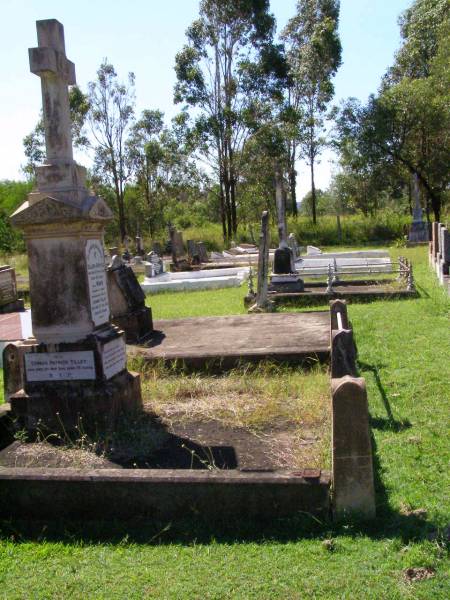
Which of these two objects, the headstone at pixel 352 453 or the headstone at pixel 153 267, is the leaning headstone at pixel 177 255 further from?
the headstone at pixel 352 453

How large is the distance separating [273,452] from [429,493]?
1.16 meters

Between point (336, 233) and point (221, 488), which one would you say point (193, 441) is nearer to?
point (221, 488)

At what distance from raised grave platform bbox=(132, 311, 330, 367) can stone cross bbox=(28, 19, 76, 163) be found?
2.82 meters

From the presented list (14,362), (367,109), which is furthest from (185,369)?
(367,109)

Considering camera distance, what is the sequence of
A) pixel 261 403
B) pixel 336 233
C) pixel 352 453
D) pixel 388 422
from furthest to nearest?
pixel 336 233 → pixel 261 403 → pixel 388 422 → pixel 352 453

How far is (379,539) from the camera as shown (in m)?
3.19

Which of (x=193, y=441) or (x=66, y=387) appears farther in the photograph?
(x=66, y=387)

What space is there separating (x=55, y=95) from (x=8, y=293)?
11.8 m

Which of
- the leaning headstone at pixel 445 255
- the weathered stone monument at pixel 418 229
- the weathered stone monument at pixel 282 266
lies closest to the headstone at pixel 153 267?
the weathered stone monument at pixel 282 266

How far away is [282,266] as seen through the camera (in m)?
14.6

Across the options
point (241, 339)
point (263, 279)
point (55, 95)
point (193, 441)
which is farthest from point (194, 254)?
point (193, 441)

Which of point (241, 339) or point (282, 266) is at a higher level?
point (282, 266)

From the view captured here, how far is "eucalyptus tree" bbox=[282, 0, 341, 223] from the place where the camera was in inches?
1460

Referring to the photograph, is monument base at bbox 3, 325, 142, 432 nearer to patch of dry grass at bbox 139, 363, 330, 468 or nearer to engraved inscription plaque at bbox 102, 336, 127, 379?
engraved inscription plaque at bbox 102, 336, 127, 379
